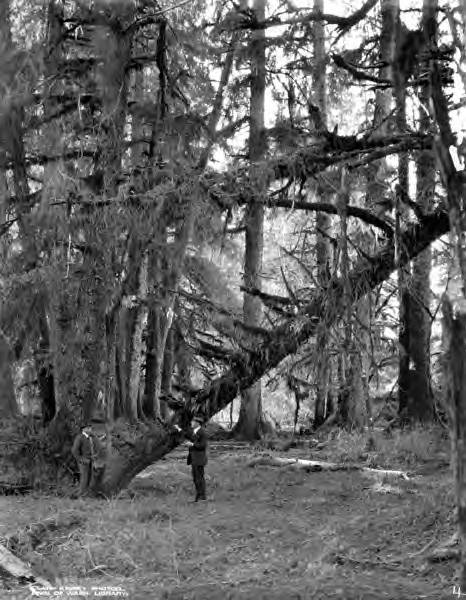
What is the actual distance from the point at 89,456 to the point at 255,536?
164 inches

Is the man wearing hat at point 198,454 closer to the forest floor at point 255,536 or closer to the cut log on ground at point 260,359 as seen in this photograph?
the cut log on ground at point 260,359

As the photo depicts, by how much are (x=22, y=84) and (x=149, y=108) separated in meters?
2.63

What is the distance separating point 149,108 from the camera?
573 inches

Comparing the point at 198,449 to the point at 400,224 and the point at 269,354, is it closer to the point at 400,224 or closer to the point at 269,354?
the point at 269,354

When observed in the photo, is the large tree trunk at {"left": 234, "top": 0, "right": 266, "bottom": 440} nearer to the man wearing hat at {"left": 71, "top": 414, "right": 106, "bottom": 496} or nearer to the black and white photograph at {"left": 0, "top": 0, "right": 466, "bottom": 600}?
the black and white photograph at {"left": 0, "top": 0, "right": 466, "bottom": 600}

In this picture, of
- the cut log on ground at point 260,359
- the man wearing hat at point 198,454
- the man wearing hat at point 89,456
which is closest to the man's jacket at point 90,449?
the man wearing hat at point 89,456

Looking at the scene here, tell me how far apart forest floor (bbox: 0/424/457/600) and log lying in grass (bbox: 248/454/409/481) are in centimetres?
24

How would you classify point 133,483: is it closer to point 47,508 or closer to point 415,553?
point 47,508

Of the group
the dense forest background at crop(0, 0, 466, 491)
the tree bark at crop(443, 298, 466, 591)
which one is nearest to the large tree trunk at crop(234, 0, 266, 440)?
the dense forest background at crop(0, 0, 466, 491)

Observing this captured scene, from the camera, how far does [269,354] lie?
35.0 ft

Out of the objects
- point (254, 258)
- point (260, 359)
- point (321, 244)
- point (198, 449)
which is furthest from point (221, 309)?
point (321, 244)

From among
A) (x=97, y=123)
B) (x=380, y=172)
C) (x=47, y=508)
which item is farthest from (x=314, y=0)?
(x=47, y=508)

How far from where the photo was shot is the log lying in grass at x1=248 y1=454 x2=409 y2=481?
11774mm

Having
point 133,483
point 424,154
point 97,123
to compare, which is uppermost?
point 97,123
